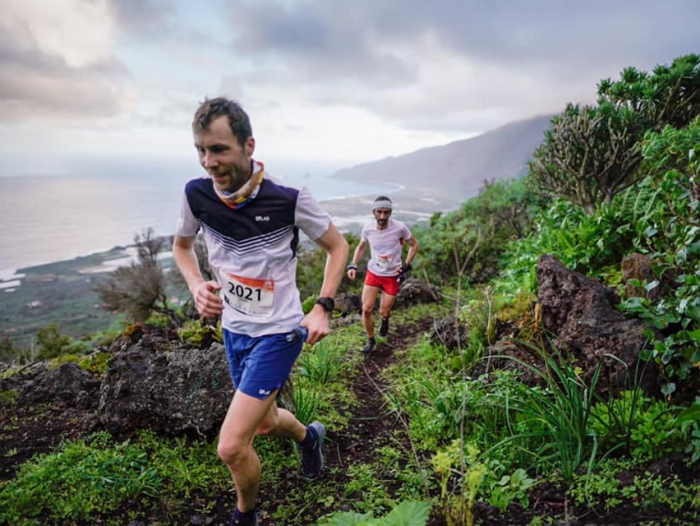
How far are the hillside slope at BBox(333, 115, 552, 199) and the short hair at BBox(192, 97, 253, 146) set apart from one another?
86389 mm

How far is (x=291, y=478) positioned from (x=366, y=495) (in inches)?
23.3

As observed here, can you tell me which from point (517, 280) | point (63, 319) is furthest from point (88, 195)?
point (517, 280)

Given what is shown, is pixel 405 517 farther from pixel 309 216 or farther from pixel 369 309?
pixel 369 309

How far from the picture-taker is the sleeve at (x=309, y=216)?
8.44ft

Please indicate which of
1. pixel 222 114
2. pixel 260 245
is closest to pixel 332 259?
pixel 260 245

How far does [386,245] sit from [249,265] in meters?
4.17

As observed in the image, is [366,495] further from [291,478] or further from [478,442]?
[478,442]

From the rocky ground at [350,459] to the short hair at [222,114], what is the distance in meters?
1.68

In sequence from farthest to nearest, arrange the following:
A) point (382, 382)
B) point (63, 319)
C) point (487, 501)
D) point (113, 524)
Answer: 1. point (63, 319)
2. point (382, 382)
3. point (113, 524)
4. point (487, 501)

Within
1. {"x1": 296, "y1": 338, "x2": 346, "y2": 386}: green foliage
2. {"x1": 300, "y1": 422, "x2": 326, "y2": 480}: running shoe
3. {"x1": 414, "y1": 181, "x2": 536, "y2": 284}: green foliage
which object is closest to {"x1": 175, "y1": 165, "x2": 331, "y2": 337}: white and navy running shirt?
{"x1": 300, "y1": 422, "x2": 326, "y2": 480}: running shoe

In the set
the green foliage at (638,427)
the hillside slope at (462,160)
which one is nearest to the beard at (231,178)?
the green foliage at (638,427)

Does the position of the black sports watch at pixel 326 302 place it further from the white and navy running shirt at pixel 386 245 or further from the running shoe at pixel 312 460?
the white and navy running shirt at pixel 386 245

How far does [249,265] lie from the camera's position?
256 cm

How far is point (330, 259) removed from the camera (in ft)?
8.77
